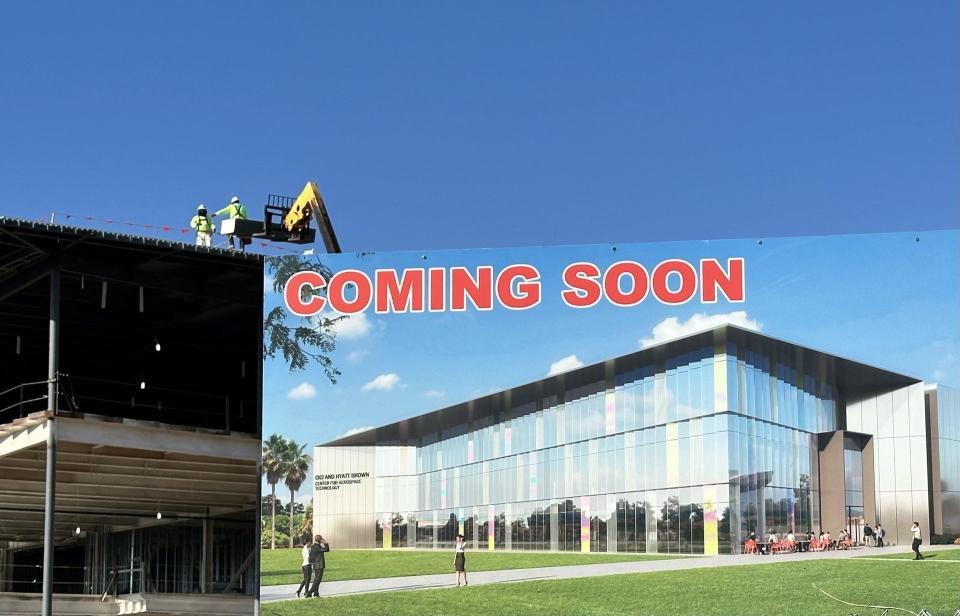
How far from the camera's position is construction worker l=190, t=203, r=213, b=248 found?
91.1 feet

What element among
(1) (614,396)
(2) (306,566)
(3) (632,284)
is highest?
(3) (632,284)

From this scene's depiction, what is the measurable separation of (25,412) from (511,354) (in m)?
21.3

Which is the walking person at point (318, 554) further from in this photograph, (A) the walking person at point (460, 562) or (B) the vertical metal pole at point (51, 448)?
(B) the vertical metal pole at point (51, 448)

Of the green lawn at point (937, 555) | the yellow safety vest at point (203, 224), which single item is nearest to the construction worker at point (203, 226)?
the yellow safety vest at point (203, 224)

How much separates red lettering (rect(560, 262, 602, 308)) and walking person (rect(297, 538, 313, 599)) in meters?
7.00

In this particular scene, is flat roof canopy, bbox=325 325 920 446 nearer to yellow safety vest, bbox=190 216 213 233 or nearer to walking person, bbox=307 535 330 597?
walking person, bbox=307 535 330 597

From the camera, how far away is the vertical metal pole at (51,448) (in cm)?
2486

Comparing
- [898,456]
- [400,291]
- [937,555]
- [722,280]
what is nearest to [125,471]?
[400,291]

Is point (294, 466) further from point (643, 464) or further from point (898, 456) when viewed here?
point (898, 456)

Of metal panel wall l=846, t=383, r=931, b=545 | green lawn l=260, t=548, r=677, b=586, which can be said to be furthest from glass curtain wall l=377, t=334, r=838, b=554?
metal panel wall l=846, t=383, r=931, b=545

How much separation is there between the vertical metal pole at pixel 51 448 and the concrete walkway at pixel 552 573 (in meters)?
4.59

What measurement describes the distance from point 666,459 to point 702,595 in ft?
8.97

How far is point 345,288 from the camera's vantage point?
24.8 meters

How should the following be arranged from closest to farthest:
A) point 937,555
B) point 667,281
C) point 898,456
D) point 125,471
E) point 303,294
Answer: point 937,555 < point 667,281 < point 898,456 < point 303,294 < point 125,471
